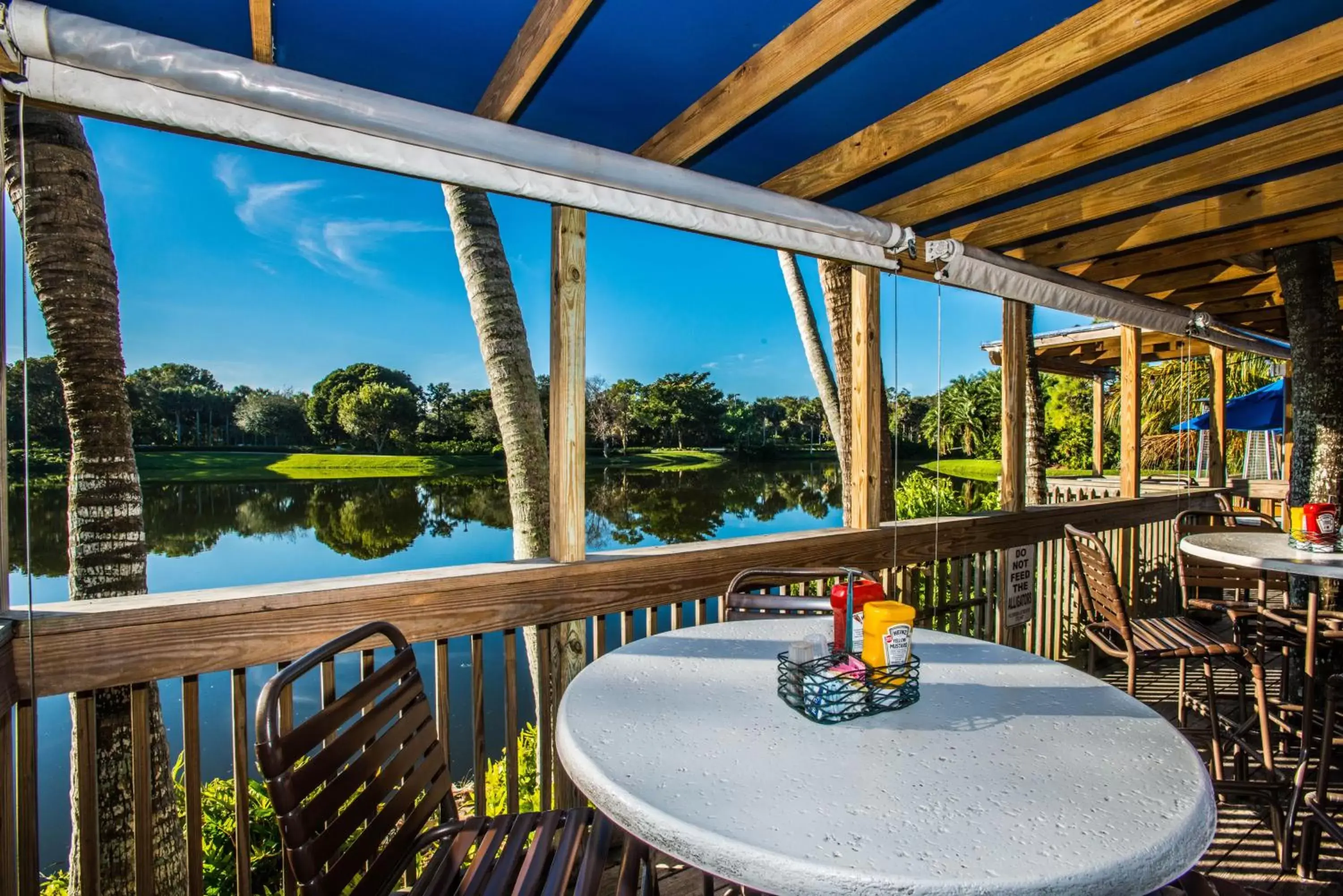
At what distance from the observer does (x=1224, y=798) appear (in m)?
2.26

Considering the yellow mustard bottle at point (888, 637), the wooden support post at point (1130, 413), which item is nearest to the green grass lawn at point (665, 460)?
the wooden support post at point (1130, 413)

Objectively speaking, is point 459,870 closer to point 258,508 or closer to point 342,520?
point 258,508

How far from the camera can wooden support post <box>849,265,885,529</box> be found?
291cm

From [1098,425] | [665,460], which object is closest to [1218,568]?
[1098,425]

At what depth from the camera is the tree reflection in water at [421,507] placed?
11.4 m

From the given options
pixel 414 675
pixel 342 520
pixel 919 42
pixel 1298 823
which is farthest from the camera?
pixel 342 520

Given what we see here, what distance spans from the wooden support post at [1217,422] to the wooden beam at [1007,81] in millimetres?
5634

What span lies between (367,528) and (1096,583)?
15.8 meters

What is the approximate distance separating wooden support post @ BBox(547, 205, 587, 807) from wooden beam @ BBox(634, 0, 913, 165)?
1.59 ft

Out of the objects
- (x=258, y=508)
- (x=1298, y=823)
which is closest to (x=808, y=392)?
(x=258, y=508)

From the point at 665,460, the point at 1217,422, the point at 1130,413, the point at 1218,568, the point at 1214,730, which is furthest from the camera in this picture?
the point at 665,460

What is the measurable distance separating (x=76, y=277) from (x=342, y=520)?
13693 mm

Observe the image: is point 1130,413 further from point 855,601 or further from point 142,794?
point 142,794

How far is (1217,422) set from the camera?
21.0ft
